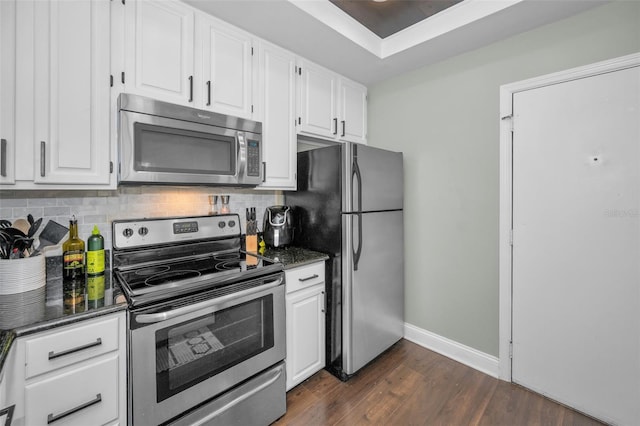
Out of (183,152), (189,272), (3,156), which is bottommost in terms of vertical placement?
(189,272)

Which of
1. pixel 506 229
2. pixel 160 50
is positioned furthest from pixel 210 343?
pixel 506 229

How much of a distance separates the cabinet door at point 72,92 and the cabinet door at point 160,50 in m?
0.12

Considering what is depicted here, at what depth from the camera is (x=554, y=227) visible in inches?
76.7

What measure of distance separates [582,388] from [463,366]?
0.73m

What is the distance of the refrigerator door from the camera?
2.11 m

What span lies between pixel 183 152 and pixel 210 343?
1095 millimetres

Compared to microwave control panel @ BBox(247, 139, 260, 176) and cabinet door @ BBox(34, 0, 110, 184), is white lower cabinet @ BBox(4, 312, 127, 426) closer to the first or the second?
cabinet door @ BBox(34, 0, 110, 184)

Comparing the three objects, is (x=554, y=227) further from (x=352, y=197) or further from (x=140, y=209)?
(x=140, y=209)

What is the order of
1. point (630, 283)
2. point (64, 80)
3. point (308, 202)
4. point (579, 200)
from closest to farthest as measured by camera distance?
point (64, 80), point (630, 283), point (579, 200), point (308, 202)

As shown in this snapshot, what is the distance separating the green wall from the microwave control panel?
4.69ft

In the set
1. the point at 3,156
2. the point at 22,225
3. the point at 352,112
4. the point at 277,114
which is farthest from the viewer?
the point at 352,112

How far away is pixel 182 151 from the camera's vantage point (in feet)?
5.70

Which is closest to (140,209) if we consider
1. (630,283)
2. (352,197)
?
(352,197)

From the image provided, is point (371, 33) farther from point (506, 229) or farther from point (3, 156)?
point (3, 156)
